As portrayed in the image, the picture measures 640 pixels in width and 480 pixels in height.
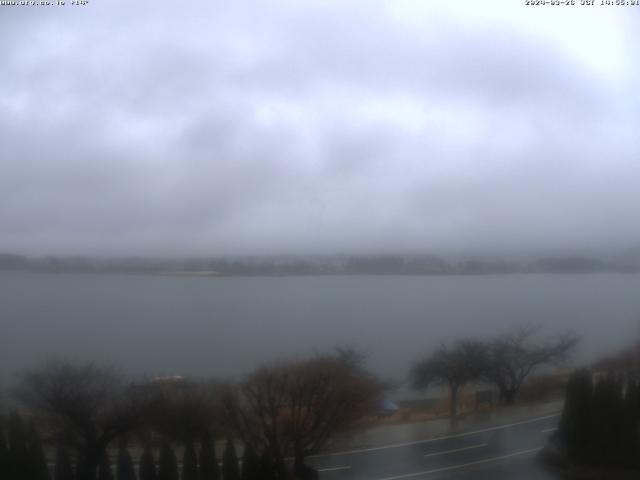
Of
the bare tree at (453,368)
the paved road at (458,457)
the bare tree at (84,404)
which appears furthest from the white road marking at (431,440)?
the bare tree at (84,404)

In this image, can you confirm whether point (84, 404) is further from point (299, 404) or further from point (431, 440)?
point (431, 440)

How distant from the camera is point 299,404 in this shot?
3146 millimetres

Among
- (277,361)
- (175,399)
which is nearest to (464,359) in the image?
(277,361)

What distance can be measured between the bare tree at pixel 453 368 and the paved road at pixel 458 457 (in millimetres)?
186

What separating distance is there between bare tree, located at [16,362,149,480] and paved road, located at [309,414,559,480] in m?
0.95

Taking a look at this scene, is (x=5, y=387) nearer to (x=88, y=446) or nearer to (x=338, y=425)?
(x=88, y=446)

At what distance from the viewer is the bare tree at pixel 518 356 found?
3361 mm

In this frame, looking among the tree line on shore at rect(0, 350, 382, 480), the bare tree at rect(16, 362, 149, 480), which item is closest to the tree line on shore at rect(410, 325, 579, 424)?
the tree line on shore at rect(0, 350, 382, 480)

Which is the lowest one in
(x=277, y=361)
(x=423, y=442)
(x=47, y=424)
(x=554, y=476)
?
(x=554, y=476)

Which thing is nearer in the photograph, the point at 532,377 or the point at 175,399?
the point at 175,399

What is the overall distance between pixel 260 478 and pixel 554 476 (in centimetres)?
159

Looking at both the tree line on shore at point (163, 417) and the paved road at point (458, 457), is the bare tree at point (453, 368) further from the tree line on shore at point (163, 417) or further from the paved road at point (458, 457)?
the tree line on shore at point (163, 417)

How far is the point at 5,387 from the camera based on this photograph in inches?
121

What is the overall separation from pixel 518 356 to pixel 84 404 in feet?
7.10
